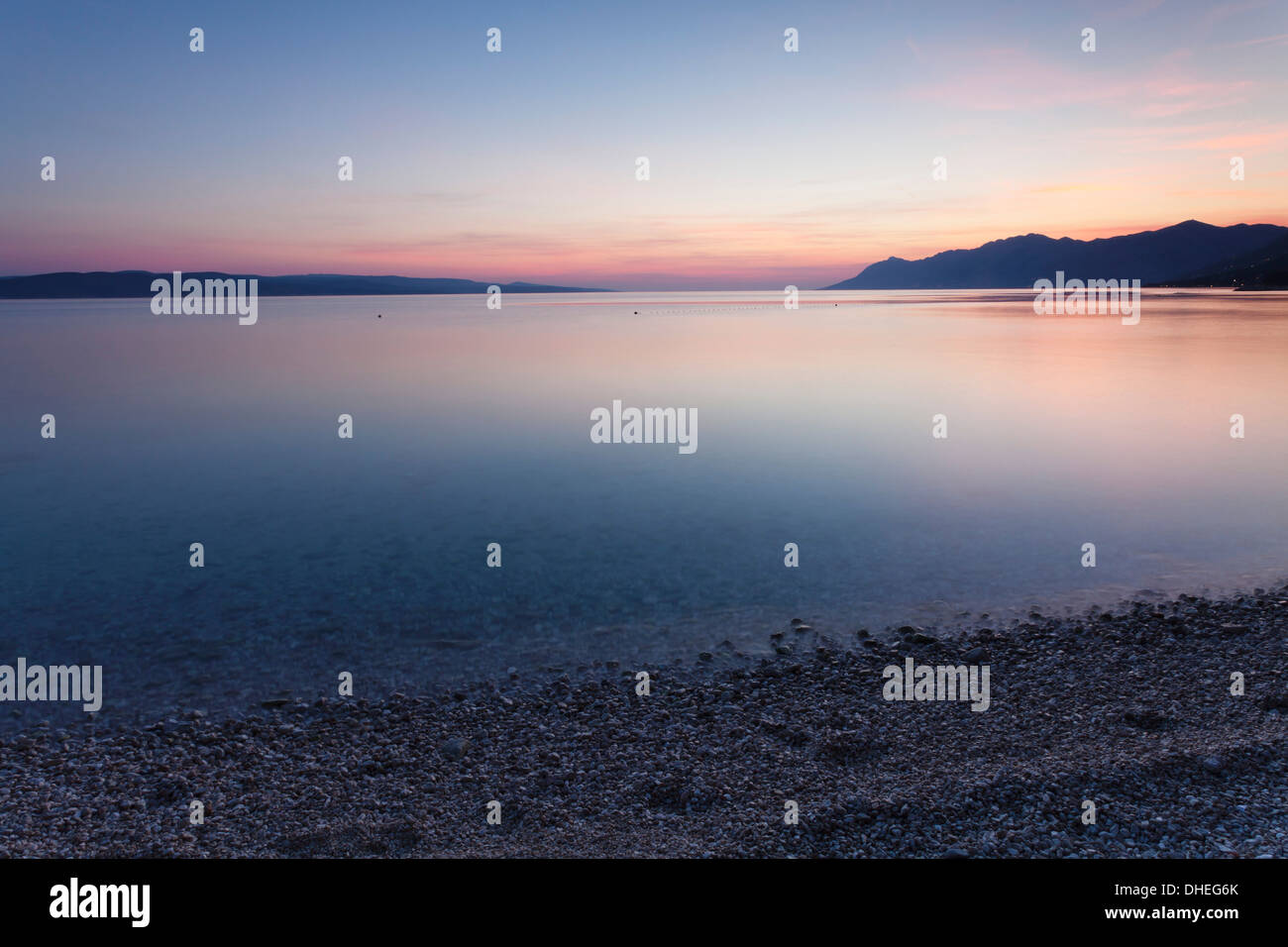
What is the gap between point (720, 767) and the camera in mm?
7566

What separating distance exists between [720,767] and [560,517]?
10.3 metres

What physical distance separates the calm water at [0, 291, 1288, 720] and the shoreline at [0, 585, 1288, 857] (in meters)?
1.07

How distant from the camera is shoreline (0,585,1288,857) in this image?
20.9 ft

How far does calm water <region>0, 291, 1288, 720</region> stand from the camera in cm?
1128

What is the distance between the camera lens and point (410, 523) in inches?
665

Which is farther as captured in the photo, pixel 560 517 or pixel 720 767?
pixel 560 517

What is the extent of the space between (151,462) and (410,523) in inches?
431

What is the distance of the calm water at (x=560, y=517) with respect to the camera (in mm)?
11281

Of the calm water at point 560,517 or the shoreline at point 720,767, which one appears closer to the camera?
the shoreline at point 720,767

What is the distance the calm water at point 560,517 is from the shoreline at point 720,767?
42.3 inches

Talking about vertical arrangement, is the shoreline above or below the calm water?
below

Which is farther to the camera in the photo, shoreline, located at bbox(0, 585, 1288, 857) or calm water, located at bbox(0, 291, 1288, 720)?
calm water, located at bbox(0, 291, 1288, 720)
